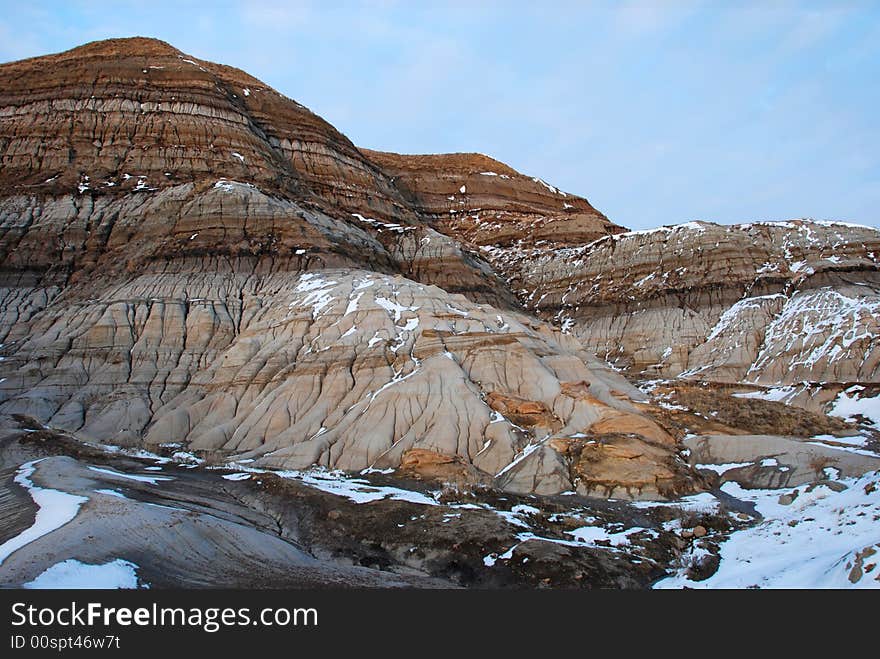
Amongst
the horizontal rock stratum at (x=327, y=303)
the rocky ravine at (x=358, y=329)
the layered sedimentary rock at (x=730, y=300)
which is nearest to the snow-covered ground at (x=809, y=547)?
the rocky ravine at (x=358, y=329)

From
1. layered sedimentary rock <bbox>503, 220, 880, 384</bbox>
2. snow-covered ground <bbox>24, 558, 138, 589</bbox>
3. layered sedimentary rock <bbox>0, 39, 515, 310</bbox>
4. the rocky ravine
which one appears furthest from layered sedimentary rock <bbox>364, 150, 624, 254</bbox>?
snow-covered ground <bbox>24, 558, 138, 589</bbox>

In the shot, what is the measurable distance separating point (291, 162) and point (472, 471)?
55330 millimetres

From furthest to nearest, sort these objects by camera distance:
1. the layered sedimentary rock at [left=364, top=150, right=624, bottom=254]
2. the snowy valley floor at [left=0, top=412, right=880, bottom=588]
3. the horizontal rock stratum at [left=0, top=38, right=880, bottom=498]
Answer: the layered sedimentary rock at [left=364, top=150, right=624, bottom=254] → the horizontal rock stratum at [left=0, top=38, right=880, bottom=498] → the snowy valley floor at [left=0, top=412, right=880, bottom=588]

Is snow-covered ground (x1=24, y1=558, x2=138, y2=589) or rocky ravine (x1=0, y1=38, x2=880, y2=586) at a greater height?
rocky ravine (x1=0, y1=38, x2=880, y2=586)

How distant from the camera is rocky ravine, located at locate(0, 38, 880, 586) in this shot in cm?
2884

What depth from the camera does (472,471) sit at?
29016 millimetres

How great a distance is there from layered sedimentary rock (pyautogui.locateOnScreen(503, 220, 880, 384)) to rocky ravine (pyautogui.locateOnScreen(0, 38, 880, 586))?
0.80 feet

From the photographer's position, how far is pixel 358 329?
40406 millimetres

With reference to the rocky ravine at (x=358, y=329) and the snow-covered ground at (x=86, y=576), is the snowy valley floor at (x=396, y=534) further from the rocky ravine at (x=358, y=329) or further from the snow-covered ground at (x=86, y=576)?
the rocky ravine at (x=358, y=329)

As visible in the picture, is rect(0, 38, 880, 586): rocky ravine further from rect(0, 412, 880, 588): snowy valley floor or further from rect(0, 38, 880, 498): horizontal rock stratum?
rect(0, 412, 880, 588): snowy valley floor

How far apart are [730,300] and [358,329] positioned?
3669cm

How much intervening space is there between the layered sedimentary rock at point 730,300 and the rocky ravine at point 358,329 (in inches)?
9.6

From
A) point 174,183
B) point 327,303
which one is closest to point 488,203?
point 174,183

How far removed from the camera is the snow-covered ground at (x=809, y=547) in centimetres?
1383
